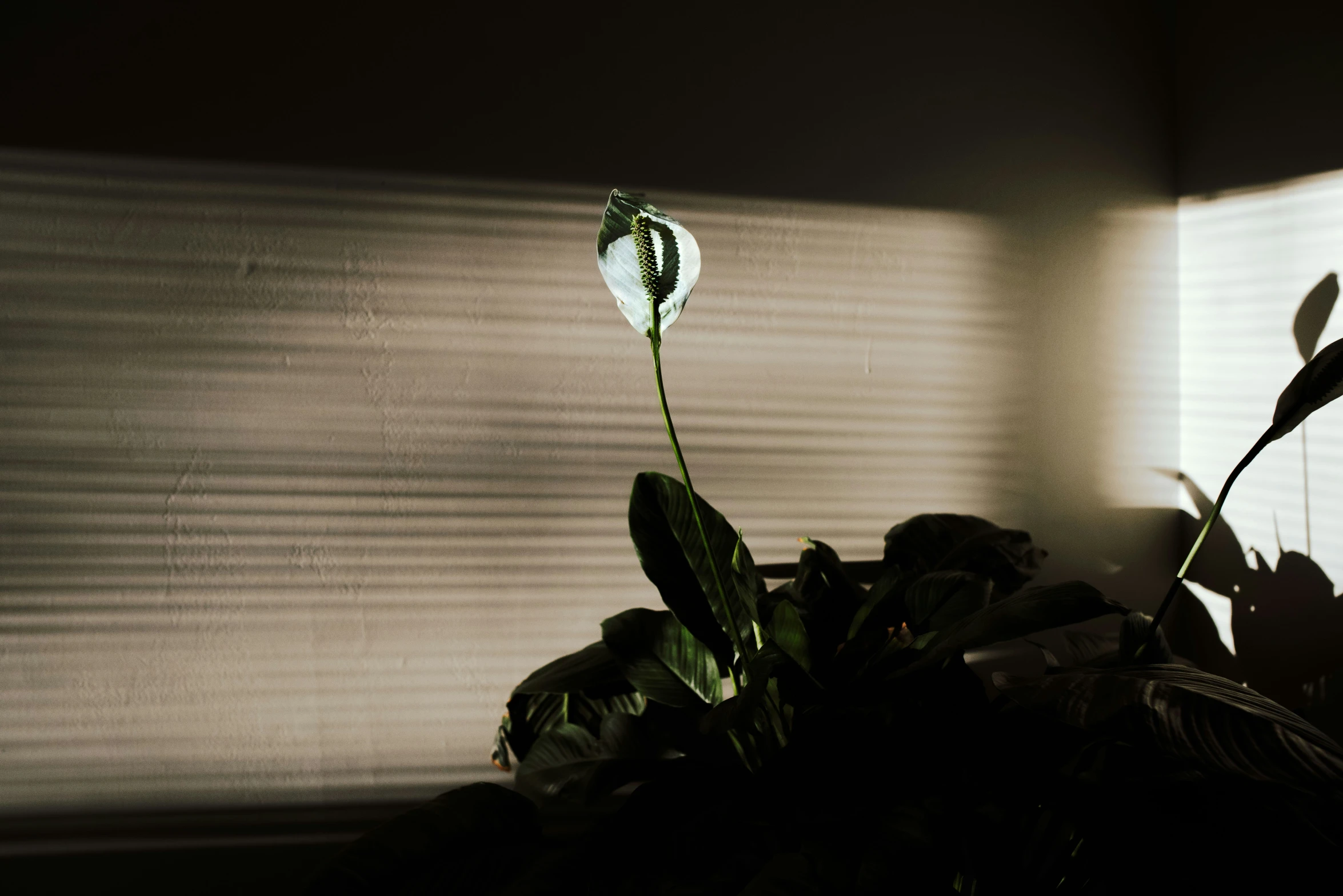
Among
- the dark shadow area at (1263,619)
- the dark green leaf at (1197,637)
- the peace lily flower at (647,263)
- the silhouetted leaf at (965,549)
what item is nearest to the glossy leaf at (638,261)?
the peace lily flower at (647,263)

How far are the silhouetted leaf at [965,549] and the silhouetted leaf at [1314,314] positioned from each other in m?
0.51

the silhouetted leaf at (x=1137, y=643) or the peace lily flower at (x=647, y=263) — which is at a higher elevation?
the peace lily flower at (x=647, y=263)

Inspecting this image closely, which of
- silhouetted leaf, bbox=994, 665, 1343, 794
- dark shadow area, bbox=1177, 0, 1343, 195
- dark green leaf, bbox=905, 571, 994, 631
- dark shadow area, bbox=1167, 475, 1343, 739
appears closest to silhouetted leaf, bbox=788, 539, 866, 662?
dark green leaf, bbox=905, 571, 994, 631

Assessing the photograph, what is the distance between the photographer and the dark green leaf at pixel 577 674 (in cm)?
103

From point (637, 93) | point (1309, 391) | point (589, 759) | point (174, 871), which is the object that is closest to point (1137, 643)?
point (1309, 391)

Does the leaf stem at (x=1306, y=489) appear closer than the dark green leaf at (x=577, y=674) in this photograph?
No

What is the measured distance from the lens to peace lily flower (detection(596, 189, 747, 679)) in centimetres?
85

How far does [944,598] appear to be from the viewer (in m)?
0.94

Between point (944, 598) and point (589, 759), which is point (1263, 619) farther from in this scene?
point (589, 759)

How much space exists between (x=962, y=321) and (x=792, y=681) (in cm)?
76

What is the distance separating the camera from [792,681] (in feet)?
3.06

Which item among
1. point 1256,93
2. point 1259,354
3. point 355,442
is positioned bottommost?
point 355,442

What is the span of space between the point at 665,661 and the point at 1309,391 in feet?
2.56

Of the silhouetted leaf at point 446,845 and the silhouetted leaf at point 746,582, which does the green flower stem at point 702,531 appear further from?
the silhouetted leaf at point 446,845
